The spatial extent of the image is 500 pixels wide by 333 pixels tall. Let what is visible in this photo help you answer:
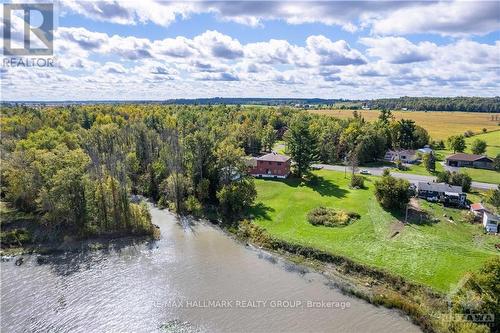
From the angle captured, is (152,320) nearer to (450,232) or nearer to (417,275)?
(417,275)

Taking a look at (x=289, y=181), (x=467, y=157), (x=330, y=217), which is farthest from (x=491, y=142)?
(x=330, y=217)

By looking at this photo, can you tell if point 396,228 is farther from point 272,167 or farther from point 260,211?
point 272,167

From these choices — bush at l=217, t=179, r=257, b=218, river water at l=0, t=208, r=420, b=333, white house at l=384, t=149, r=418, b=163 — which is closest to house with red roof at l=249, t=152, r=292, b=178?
bush at l=217, t=179, r=257, b=218

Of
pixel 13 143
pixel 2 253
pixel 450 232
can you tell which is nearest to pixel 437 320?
pixel 450 232

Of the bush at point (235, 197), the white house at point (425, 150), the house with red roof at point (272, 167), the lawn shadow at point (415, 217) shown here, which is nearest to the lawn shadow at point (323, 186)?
the house with red roof at point (272, 167)

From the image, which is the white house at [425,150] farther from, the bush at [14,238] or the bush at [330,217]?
the bush at [14,238]

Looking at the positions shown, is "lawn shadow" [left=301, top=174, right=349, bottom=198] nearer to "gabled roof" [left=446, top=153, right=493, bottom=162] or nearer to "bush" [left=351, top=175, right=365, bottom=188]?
"bush" [left=351, top=175, right=365, bottom=188]
